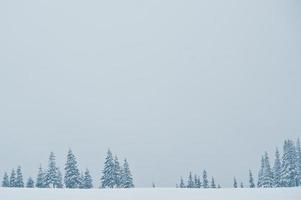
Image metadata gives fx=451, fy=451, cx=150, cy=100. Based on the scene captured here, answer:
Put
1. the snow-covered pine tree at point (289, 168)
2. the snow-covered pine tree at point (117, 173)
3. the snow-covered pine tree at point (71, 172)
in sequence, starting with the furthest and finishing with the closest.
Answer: the snow-covered pine tree at point (289, 168) < the snow-covered pine tree at point (117, 173) < the snow-covered pine tree at point (71, 172)

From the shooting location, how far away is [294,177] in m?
59.1

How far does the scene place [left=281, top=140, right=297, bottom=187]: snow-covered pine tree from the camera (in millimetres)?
58959

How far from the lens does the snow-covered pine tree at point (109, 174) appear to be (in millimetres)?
53031

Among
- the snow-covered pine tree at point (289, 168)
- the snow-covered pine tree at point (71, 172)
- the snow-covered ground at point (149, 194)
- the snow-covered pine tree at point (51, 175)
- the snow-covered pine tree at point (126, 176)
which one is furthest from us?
the snow-covered pine tree at point (289, 168)

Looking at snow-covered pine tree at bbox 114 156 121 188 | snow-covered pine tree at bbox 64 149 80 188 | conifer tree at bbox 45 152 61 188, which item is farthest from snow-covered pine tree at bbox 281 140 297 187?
conifer tree at bbox 45 152 61 188

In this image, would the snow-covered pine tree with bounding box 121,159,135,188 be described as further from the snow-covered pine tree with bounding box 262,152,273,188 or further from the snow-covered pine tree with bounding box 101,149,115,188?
the snow-covered pine tree with bounding box 262,152,273,188

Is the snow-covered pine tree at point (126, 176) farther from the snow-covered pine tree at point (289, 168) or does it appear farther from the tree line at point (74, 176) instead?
the snow-covered pine tree at point (289, 168)

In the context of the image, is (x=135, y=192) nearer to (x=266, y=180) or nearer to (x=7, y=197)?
(x=7, y=197)

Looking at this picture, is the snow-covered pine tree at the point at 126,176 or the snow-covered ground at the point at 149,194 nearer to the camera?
the snow-covered ground at the point at 149,194

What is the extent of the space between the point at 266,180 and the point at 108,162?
26.8 m

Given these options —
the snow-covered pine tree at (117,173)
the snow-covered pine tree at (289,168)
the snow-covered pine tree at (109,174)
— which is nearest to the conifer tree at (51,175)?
the snow-covered pine tree at (109,174)

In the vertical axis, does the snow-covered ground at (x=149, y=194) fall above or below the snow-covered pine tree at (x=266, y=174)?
below

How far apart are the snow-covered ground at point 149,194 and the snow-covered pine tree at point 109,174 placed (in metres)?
27.1

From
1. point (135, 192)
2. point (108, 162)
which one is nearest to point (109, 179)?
point (108, 162)
